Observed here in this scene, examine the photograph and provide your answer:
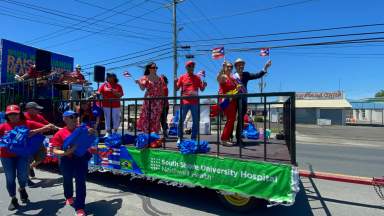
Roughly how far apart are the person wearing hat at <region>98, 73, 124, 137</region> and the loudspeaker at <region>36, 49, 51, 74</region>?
3324 millimetres

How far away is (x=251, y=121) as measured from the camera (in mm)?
8523

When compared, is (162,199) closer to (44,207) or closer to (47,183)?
(44,207)

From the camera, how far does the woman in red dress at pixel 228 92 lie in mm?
5751

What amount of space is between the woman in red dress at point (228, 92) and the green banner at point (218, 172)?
119 cm

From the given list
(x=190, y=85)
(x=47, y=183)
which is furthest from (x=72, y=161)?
(x=190, y=85)

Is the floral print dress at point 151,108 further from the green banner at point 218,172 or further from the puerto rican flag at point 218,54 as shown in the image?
the puerto rican flag at point 218,54

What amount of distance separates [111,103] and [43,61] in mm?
3895

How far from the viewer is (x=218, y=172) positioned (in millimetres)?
4594

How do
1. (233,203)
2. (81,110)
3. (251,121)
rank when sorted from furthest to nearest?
1. (251,121)
2. (81,110)
3. (233,203)

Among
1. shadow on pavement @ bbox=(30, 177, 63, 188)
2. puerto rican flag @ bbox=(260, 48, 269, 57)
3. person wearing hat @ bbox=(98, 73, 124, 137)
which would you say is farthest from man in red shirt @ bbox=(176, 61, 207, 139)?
puerto rican flag @ bbox=(260, 48, 269, 57)

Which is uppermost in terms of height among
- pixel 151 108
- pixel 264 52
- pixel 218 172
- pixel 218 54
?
pixel 218 54

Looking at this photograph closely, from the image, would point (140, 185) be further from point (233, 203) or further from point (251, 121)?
point (251, 121)

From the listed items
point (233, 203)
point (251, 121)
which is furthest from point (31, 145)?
point (251, 121)

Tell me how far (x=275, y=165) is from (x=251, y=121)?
4.44 meters
